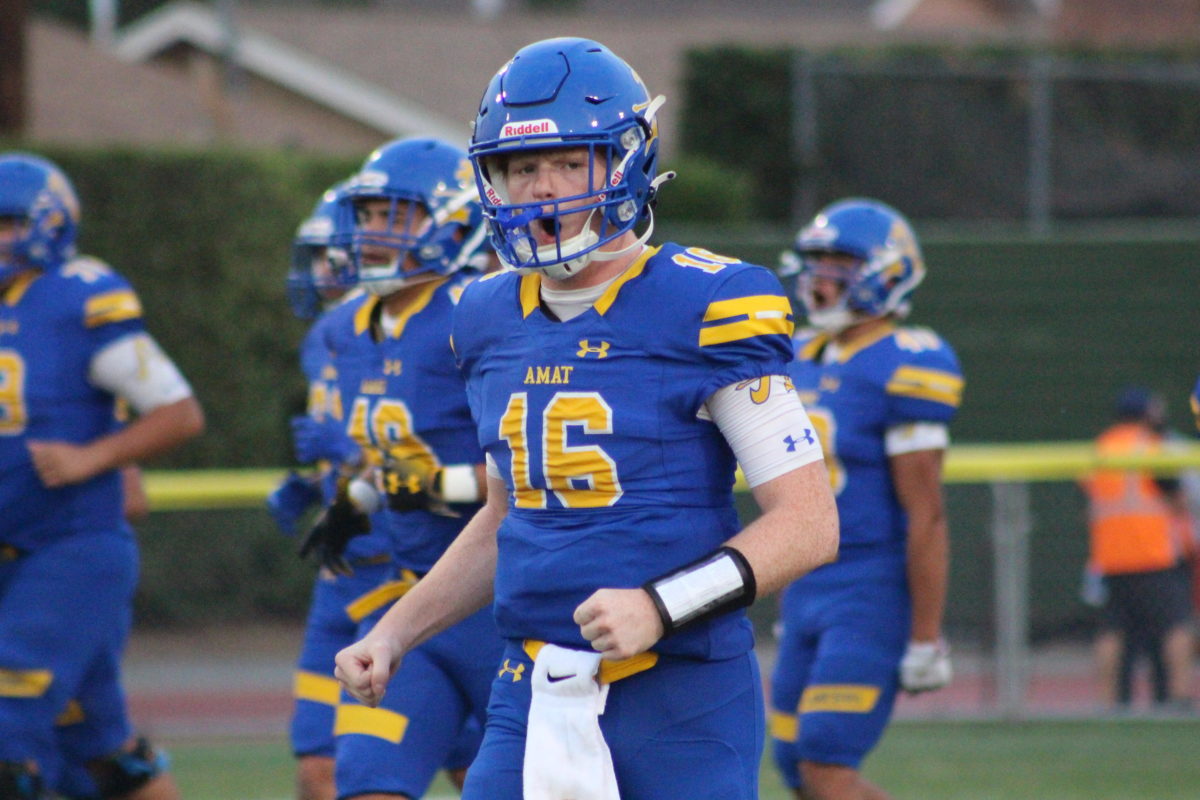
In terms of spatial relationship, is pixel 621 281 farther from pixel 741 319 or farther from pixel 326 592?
pixel 326 592

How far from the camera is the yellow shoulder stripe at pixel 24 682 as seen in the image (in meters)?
5.42

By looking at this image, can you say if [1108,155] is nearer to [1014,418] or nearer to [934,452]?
[1014,418]

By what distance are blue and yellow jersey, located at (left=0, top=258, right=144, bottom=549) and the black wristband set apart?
3196 millimetres

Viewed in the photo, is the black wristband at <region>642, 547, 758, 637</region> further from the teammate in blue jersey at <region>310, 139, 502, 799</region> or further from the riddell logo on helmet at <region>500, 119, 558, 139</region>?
the teammate in blue jersey at <region>310, 139, 502, 799</region>

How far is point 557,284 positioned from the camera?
11.0 ft

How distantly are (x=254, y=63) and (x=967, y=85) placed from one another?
939 cm

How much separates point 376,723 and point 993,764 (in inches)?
184

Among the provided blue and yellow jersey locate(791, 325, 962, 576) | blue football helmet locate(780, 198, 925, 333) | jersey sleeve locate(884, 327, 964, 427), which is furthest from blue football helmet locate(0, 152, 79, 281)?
jersey sleeve locate(884, 327, 964, 427)

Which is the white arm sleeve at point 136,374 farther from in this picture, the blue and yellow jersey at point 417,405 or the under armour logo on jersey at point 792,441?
the under armour logo on jersey at point 792,441

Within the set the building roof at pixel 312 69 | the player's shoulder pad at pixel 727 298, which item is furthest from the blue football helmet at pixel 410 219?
the building roof at pixel 312 69

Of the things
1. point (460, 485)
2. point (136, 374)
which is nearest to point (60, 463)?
point (136, 374)

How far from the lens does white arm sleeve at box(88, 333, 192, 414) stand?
18.7 ft

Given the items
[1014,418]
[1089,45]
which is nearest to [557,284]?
A: [1014,418]

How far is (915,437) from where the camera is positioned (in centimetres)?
552
